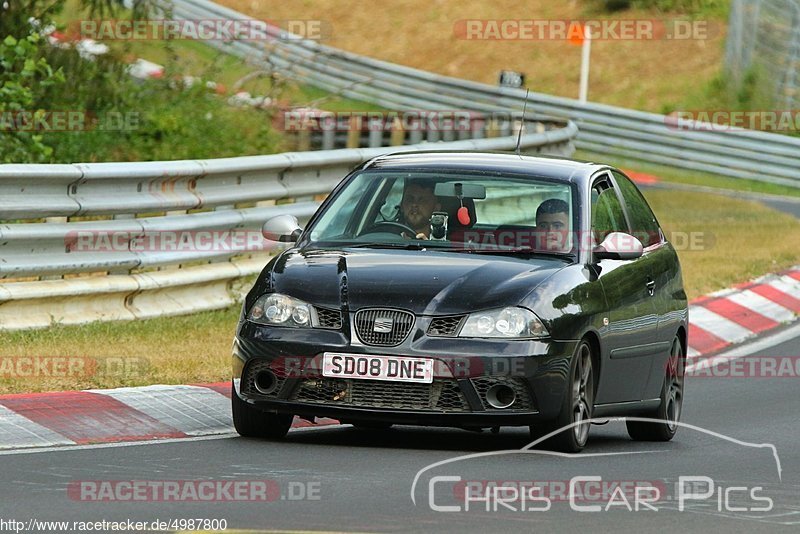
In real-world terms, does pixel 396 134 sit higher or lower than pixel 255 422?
higher

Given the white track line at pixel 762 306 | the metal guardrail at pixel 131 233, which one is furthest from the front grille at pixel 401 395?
the white track line at pixel 762 306

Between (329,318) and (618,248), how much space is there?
1.72m

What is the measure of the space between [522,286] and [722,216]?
1677cm

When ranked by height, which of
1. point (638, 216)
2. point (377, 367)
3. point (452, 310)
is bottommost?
point (377, 367)

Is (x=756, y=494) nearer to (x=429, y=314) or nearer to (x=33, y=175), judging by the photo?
(x=429, y=314)

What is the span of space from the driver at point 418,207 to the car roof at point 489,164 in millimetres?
205

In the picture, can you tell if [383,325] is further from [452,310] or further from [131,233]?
[131,233]

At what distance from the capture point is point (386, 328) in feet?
28.7

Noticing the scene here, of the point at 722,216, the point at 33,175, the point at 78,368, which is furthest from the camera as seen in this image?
the point at 722,216

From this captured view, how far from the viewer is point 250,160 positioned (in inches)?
584

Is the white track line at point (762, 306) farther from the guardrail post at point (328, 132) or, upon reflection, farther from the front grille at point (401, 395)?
the guardrail post at point (328, 132)

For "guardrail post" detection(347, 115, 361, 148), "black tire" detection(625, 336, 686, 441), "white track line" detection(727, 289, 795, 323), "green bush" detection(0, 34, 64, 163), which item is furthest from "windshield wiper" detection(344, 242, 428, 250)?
"guardrail post" detection(347, 115, 361, 148)

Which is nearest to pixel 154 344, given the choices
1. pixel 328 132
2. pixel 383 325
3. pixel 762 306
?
pixel 383 325

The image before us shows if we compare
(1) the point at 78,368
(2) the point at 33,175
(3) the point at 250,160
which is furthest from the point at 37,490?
(3) the point at 250,160
